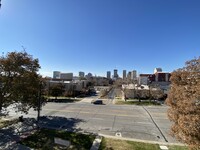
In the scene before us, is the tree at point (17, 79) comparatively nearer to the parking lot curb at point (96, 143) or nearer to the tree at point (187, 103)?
the parking lot curb at point (96, 143)

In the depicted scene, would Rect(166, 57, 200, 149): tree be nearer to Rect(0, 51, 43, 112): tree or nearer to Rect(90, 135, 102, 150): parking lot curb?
Rect(90, 135, 102, 150): parking lot curb

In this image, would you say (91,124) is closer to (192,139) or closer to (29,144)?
(29,144)

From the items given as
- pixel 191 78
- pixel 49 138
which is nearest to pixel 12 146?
pixel 49 138

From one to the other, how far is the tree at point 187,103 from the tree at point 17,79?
12.8 meters

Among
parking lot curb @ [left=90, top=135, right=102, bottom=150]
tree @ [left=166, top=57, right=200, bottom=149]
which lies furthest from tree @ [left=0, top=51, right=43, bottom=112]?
tree @ [left=166, top=57, right=200, bottom=149]

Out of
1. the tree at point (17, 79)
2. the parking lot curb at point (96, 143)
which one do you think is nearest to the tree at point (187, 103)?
the parking lot curb at point (96, 143)

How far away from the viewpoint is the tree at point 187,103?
26.1 feet

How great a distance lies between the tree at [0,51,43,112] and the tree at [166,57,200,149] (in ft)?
42.0

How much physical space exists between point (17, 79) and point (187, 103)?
14496 mm

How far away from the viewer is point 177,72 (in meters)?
11.0

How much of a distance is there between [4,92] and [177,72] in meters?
14.2

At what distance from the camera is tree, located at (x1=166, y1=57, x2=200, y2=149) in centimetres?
796

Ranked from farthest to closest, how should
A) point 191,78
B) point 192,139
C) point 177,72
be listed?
point 177,72
point 191,78
point 192,139

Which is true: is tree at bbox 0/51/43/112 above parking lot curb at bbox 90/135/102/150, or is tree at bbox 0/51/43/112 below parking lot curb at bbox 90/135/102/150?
above
